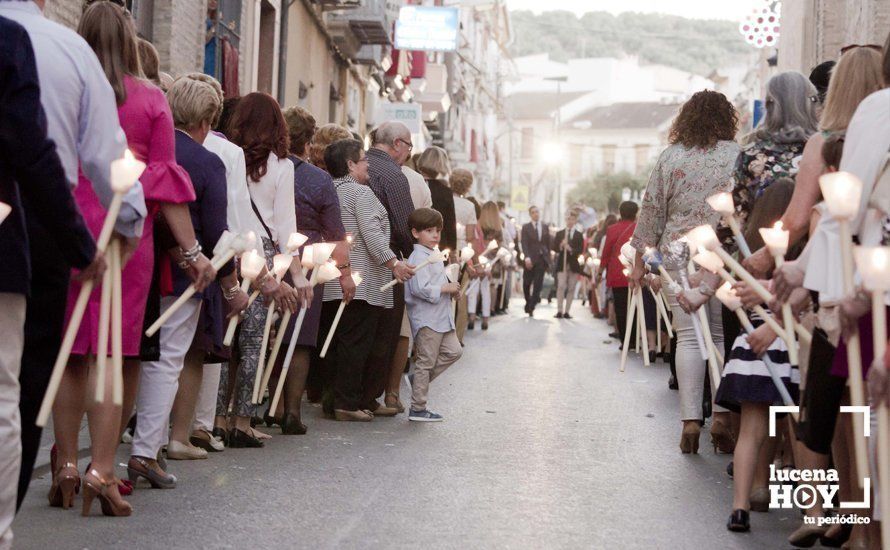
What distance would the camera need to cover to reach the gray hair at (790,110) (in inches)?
313

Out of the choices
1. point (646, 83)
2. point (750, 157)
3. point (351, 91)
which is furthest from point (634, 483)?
point (646, 83)

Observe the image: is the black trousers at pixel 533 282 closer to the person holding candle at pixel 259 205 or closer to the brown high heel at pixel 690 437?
the brown high heel at pixel 690 437

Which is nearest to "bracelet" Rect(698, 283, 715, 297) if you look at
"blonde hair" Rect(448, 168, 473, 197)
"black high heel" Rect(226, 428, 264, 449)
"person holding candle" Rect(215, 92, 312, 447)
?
"person holding candle" Rect(215, 92, 312, 447)

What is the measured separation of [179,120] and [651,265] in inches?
118

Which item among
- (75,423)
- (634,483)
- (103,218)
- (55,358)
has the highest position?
(103,218)

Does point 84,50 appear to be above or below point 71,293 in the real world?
above

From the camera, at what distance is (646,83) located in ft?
443

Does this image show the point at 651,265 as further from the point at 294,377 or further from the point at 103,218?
the point at 103,218

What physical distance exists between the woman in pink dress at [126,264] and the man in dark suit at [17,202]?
4.40 ft

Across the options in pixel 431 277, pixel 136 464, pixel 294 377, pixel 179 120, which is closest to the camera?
pixel 136 464

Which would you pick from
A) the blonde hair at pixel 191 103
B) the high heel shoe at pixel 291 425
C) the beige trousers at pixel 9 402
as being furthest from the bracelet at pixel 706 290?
the beige trousers at pixel 9 402

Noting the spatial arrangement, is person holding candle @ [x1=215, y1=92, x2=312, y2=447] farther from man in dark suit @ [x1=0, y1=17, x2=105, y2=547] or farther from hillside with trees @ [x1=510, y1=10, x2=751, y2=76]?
hillside with trees @ [x1=510, y1=10, x2=751, y2=76]

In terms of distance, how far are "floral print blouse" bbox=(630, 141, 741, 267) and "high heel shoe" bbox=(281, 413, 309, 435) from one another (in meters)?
2.39

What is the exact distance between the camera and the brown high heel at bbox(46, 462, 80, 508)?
6371 mm
